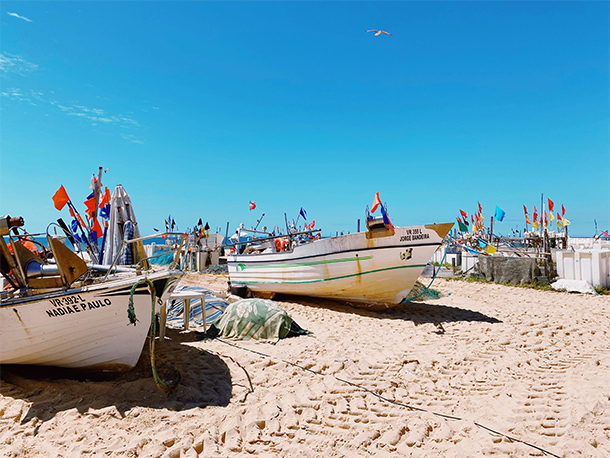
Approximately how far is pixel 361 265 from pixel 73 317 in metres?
6.05

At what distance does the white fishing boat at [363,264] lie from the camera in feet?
27.3

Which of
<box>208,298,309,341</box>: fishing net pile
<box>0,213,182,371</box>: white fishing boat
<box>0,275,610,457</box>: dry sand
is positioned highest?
<box>0,213,182,371</box>: white fishing boat

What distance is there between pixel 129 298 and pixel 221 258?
61.4 feet

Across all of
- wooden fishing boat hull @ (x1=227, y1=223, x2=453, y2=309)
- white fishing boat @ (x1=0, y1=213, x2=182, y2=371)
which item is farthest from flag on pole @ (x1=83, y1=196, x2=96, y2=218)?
wooden fishing boat hull @ (x1=227, y1=223, x2=453, y2=309)

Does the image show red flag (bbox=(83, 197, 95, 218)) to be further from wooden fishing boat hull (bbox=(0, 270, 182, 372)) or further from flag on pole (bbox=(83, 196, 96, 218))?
wooden fishing boat hull (bbox=(0, 270, 182, 372))

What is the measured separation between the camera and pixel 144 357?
5.64 meters

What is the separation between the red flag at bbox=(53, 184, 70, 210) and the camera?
32.2ft

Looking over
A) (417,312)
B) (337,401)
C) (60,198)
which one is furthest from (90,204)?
(417,312)

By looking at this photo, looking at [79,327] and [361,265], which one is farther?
[361,265]

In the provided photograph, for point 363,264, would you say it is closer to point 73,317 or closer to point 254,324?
point 254,324

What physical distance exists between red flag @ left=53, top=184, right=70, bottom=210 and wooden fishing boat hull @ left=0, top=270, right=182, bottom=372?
612 cm

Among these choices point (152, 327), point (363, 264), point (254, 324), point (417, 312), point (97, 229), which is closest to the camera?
point (152, 327)

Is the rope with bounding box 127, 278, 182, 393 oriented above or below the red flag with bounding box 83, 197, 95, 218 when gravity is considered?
below

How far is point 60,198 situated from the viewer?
32.5 feet
